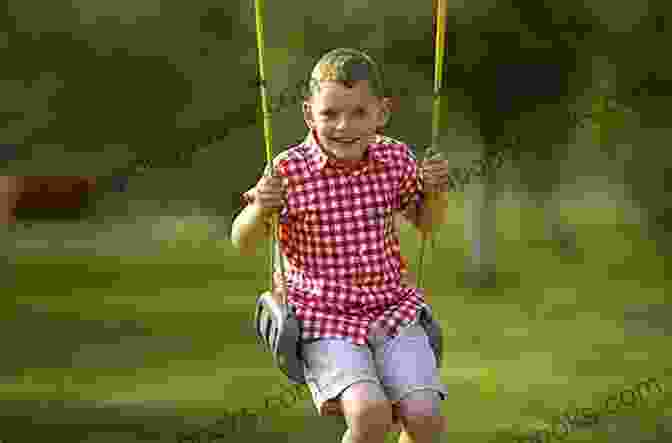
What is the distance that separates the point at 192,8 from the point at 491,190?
5.54 feet

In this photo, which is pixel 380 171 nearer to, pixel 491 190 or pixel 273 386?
pixel 273 386

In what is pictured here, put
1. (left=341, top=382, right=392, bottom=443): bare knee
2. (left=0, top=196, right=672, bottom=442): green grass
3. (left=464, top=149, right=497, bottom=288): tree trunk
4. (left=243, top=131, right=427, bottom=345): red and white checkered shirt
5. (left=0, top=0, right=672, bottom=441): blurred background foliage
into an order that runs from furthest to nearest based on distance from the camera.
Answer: (left=464, top=149, right=497, bottom=288): tree trunk < (left=0, top=0, right=672, bottom=441): blurred background foliage < (left=0, top=196, right=672, bottom=442): green grass < (left=243, top=131, right=427, bottom=345): red and white checkered shirt < (left=341, top=382, right=392, bottom=443): bare knee

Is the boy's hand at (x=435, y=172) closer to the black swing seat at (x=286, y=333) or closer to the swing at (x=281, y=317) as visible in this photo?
the swing at (x=281, y=317)

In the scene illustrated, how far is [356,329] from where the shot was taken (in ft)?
6.66

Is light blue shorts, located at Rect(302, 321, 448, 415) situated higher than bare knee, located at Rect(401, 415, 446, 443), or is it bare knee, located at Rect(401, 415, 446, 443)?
light blue shorts, located at Rect(302, 321, 448, 415)

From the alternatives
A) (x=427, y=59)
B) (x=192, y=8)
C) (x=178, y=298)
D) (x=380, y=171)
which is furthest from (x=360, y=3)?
(x=380, y=171)

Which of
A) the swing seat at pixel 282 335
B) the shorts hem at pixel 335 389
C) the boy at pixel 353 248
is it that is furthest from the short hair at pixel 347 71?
the shorts hem at pixel 335 389

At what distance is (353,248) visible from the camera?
2070mm

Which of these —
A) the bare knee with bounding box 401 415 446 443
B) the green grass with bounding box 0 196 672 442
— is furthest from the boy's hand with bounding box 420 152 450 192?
the green grass with bounding box 0 196 672 442

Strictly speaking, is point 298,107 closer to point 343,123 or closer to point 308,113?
point 308,113

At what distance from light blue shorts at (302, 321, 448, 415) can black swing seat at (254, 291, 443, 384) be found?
0.08 ft

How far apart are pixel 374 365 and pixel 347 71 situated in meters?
0.55

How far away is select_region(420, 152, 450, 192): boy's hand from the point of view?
2098 mm

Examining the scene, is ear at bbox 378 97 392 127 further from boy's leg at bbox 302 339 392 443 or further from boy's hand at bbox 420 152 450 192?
boy's leg at bbox 302 339 392 443
